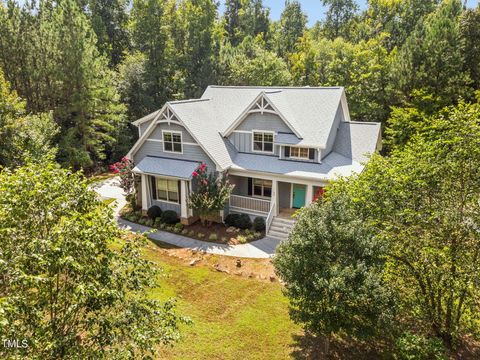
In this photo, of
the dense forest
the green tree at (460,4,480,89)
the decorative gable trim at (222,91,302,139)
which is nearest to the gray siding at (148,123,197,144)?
the decorative gable trim at (222,91,302,139)

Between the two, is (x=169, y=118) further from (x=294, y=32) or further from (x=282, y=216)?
(x=294, y=32)

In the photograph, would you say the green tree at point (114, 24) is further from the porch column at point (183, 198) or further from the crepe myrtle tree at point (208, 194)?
the crepe myrtle tree at point (208, 194)

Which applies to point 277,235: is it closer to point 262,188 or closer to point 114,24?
point 262,188

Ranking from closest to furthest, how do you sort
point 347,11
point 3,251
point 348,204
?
point 3,251 < point 348,204 < point 347,11

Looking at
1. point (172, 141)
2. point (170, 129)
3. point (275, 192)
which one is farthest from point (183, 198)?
point (275, 192)

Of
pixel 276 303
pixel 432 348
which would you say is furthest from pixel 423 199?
pixel 276 303

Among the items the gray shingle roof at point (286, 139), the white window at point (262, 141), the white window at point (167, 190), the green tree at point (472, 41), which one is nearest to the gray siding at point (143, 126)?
the white window at point (167, 190)
